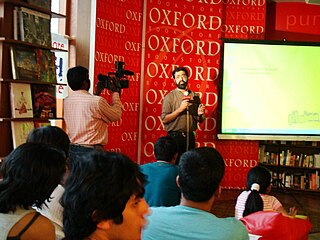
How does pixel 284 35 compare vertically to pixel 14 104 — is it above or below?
above

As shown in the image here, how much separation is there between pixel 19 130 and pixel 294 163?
473cm

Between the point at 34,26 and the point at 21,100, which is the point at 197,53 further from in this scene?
the point at 21,100

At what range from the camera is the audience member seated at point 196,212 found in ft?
6.19

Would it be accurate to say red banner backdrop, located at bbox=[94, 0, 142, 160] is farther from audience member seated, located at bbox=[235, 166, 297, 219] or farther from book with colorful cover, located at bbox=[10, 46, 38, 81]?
audience member seated, located at bbox=[235, 166, 297, 219]

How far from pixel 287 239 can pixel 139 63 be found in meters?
4.41

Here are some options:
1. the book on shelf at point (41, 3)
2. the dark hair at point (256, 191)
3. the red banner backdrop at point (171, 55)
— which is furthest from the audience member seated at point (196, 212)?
the red banner backdrop at point (171, 55)

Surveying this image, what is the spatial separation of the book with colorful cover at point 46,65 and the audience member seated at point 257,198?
176 cm

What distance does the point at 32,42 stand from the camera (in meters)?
3.88

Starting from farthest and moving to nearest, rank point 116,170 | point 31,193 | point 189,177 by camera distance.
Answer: point 189,177, point 31,193, point 116,170

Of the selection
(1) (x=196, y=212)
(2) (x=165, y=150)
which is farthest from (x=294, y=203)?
(1) (x=196, y=212)

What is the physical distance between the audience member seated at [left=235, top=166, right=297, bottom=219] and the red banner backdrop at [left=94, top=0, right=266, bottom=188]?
9.73 feet

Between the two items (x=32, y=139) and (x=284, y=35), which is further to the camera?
(x=284, y=35)

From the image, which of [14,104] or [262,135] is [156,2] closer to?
[262,135]

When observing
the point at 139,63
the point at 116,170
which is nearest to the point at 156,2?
the point at 139,63
